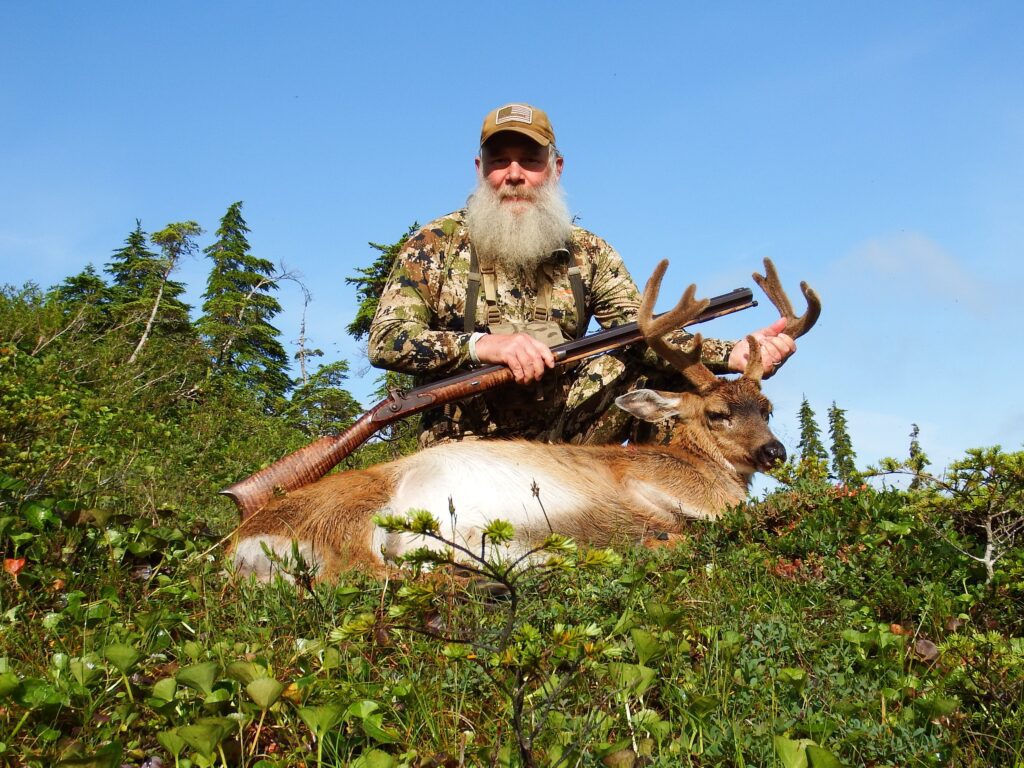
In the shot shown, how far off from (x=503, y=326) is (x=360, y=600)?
3801 millimetres

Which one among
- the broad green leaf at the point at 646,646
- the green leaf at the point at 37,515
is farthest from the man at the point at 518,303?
the broad green leaf at the point at 646,646

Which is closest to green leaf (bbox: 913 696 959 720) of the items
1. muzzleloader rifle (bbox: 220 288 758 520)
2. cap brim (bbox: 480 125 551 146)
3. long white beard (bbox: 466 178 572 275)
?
muzzleloader rifle (bbox: 220 288 758 520)

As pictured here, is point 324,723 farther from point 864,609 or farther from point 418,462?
point 418,462

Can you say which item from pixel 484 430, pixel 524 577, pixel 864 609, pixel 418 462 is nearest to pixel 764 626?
pixel 864 609

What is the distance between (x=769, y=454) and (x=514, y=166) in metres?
3.52

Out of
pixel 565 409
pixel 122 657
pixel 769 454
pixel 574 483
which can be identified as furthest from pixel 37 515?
pixel 769 454

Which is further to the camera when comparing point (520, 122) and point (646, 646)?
point (520, 122)

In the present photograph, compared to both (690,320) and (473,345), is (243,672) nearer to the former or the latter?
(473,345)

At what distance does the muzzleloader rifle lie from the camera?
17.1 ft

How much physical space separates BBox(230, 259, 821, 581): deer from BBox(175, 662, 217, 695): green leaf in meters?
1.25

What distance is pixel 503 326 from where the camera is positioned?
24.0 feet

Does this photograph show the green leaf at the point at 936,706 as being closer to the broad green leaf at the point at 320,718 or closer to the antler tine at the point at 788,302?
the broad green leaf at the point at 320,718

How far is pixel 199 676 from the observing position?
251 centimetres

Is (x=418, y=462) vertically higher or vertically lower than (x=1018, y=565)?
higher
